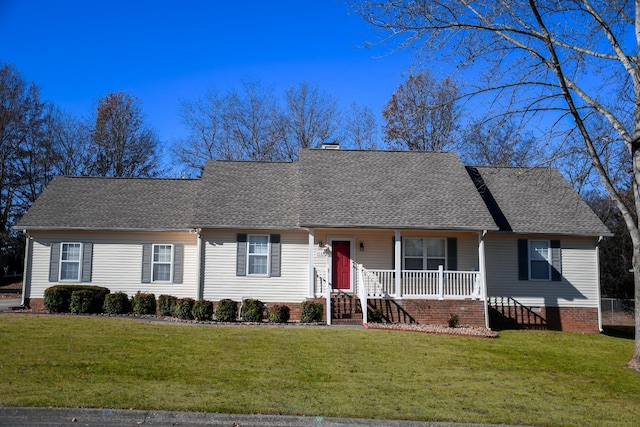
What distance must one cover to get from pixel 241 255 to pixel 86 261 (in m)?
5.72

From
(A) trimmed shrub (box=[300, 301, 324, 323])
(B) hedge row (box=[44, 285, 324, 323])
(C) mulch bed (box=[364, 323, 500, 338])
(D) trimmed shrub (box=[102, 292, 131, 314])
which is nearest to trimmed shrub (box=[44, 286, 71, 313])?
(B) hedge row (box=[44, 285, 324, 323])

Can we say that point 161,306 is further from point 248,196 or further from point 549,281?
point 549,281

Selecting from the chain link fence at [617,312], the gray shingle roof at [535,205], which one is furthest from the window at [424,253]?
the chain link fence at [617,312]

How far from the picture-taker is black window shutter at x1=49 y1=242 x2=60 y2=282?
2094 cm

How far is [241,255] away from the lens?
2052 centimetres

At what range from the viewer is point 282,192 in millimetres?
22719

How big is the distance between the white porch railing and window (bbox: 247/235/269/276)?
2149mm

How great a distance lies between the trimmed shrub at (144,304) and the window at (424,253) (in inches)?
346

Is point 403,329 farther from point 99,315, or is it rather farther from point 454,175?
point 99,315

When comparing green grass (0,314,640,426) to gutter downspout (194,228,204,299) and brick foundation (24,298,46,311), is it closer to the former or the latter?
gutter downspout (194,228,204,299)

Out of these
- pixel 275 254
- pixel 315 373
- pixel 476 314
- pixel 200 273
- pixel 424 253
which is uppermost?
pixel 424 253

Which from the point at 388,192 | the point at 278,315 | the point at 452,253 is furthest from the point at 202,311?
the point at 452,253

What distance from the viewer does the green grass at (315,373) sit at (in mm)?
8570

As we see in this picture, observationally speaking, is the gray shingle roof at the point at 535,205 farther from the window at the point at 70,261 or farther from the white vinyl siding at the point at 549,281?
the window at the point at 70,261
